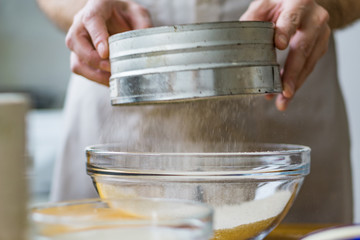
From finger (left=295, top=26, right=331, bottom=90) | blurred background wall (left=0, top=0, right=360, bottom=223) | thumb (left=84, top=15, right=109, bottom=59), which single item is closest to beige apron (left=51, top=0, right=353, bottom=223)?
finger (left=295, top=26, right=331, bottom=90)

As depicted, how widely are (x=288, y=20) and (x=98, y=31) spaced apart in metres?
0.22

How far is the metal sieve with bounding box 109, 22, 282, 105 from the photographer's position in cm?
43

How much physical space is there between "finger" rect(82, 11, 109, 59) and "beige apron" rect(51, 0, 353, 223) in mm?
211

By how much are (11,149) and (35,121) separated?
2076 mm

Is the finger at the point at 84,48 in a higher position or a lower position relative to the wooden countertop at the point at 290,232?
higher

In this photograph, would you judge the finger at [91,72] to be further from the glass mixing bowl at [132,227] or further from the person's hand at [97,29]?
the glass mixing bowl at [132,227]

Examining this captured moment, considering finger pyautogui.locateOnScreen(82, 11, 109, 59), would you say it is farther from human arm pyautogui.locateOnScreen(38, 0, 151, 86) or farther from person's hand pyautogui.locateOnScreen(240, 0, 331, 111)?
person's hand pyautogui.locateOnScreen(240, 0, 331, 111)

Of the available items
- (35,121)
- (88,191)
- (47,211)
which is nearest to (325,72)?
(88,191)

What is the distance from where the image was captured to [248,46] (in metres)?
0.44

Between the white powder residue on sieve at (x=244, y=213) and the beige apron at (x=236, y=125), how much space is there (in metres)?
0.29

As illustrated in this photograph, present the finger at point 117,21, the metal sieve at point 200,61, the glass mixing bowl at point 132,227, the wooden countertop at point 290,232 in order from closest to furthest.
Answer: the glass mixing bowl at point 132,227
the metal sieve at point 200,61
the wooden countertop at point 290,232
the finger at point 117,21

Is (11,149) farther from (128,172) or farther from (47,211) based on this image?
(128,172)

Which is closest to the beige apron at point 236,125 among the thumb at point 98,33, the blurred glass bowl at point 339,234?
the thumb at point 98,33

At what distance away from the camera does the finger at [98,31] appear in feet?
1.92
